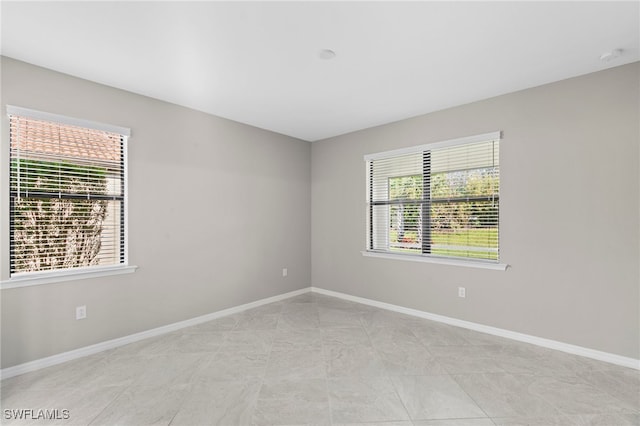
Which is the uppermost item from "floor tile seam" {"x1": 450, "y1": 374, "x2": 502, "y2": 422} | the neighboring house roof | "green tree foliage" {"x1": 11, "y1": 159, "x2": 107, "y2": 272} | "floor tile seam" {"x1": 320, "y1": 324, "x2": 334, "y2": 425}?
the neighboring house roof

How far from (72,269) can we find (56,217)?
49 centimetres

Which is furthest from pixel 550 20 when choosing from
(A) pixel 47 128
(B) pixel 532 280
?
(A) pixel 47 128

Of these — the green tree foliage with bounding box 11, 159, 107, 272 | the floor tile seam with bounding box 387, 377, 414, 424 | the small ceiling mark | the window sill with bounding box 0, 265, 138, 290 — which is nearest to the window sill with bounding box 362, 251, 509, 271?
the floor tile seam with bounding box 387, 377, 414, 424

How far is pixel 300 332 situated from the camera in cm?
338

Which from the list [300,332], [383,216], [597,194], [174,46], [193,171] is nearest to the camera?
[174,46]

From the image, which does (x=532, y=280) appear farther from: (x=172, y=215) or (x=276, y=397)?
(x=172, y=215)

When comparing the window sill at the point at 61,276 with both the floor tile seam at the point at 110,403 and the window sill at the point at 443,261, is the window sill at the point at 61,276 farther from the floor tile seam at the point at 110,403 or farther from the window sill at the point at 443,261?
the window sill at the point at 443,261

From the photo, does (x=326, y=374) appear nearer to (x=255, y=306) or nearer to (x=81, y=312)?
(x=255, y=306)

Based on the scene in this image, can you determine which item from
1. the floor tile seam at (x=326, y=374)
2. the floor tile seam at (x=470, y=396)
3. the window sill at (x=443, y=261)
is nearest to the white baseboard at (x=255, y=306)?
the window sill at (x=443, y=261)

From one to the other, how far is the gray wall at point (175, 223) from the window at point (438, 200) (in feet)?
4.55

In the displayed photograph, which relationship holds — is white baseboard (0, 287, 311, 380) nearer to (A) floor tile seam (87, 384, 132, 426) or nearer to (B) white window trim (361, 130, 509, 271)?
(A) floor tile seam (87, 384, 132, 426)

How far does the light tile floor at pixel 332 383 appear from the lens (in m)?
1.98

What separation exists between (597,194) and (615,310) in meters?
1.03

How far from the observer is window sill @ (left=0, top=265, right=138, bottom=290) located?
248cm
